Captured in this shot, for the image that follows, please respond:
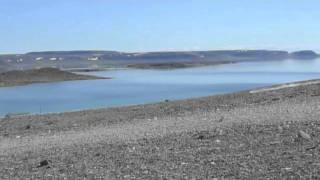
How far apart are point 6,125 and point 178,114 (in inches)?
272

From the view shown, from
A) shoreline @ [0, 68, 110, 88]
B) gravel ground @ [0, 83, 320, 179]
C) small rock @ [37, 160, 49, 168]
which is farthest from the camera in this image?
shoreline @ [0, 68, 110, 88]

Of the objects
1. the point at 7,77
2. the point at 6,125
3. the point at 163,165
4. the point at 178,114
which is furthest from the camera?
the point at 7,77

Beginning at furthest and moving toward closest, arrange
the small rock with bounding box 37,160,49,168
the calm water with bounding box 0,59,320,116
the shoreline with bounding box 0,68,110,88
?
the shoreline with bounding box 0,68,110,88, the calm water with bounding box 0,59,320,116, the small rock with bounding box 37,160,49,168

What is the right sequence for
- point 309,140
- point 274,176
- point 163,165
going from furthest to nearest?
point 309,140
point 163,165
point 274,176

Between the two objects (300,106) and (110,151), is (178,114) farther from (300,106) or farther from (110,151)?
(110,151)

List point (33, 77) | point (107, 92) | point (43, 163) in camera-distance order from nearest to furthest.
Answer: point (43, 163) < point (107, 92) < point (33, 77)

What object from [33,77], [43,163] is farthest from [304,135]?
[33,77]

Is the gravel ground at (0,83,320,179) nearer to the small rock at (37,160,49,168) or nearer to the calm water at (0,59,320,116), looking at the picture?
the small rock at (37,160,49,168)

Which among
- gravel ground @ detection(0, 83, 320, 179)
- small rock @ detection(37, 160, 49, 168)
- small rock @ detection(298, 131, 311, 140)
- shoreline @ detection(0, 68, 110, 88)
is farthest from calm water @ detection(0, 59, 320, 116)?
small rock @ detection(298, 131, 311, 140)

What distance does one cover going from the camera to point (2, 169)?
1034 cm

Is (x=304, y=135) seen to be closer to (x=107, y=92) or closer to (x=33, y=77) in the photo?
(x=107, y=92)

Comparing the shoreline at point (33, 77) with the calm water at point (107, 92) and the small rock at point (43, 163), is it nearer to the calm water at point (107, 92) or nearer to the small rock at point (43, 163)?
the calm water at point (107, 92)

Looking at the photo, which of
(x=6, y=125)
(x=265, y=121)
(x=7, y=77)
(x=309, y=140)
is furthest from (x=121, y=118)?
(x=7, y=77)

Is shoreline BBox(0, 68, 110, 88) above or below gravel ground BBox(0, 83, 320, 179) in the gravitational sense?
below
